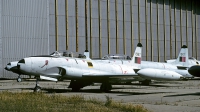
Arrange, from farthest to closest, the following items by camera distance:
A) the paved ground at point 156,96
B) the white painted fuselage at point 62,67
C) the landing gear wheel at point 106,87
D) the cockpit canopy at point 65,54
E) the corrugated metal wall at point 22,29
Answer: the corrugated metal wall at point 22,29 < the landing gear wheel at point 106,87 < the cockpit canopy at point 65,54 < the white painted fuselage at point 62,67 < the paved ground at point 156,96

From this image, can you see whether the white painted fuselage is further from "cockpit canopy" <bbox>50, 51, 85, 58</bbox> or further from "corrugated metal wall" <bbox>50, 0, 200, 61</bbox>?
"corrugated metal wall" <bbox>50, 0, 200, 61</bbox>

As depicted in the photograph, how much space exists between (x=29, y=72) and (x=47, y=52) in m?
23.3

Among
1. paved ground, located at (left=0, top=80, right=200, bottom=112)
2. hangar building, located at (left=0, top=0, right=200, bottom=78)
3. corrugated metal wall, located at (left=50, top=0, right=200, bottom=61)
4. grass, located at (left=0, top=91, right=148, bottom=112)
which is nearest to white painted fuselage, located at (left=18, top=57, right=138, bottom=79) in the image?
paved ground, located at (left=0, top=80, right=200, bottom=112)

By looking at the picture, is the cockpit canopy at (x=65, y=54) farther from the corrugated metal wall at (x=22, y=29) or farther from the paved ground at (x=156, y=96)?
the corrugated metal wall at (x=22, y=29)

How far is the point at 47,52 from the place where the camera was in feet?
144

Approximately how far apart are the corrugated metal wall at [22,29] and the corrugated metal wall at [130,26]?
4.64 feet

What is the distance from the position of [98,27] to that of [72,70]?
1079 inches

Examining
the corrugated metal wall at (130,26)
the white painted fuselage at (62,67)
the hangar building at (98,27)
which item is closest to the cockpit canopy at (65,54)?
the white painted fuselage at (62,67)

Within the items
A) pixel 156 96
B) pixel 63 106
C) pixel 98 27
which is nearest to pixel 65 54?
pixel 156 96

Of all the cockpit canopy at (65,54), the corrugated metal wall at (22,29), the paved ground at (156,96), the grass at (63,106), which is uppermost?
the corrugated metal wall at (22,29)

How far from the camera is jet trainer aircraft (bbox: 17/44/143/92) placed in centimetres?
2066

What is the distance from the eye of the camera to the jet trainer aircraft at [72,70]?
2066 cm

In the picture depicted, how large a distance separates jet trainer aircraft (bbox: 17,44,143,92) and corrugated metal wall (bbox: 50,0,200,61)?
74.0ft

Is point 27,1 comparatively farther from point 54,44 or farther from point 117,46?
point 117,46
